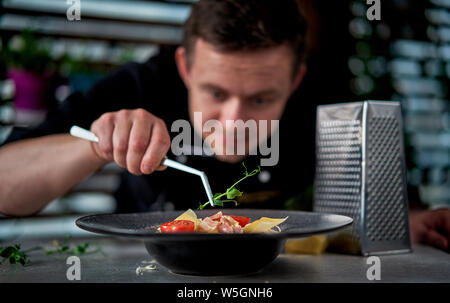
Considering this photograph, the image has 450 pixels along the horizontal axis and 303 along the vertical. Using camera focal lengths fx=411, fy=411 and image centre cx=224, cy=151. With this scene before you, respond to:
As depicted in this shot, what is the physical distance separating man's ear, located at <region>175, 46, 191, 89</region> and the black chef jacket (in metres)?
0.05

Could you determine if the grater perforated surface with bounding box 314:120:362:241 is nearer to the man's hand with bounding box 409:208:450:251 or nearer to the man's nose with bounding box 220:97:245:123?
the man's hand with bounding box 409:208:450:251

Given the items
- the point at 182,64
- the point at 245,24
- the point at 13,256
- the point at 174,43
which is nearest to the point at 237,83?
the point at 245,24

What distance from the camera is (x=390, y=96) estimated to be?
11.2ft

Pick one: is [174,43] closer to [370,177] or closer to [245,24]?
[245,24]

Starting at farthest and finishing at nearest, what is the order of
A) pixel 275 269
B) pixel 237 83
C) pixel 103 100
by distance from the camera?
pixel 103 100 < pixel 237 83 < pixel 275 269

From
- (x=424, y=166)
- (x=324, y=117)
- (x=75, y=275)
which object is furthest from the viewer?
(x=424, y=166)

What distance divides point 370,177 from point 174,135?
4.39 feet

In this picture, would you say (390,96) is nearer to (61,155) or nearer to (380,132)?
(380,132)

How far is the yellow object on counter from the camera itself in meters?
1.27

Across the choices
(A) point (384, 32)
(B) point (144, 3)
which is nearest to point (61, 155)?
(B) point (144, 3)

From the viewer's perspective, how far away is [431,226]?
1.51 metres

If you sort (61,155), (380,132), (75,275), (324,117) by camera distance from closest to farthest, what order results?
(75,275), (380,132), (324,117), (61,155)

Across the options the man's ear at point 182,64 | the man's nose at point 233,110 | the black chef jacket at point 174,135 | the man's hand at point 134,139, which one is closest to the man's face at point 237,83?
the man's nose at point 233,110

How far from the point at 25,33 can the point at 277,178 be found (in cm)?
174
